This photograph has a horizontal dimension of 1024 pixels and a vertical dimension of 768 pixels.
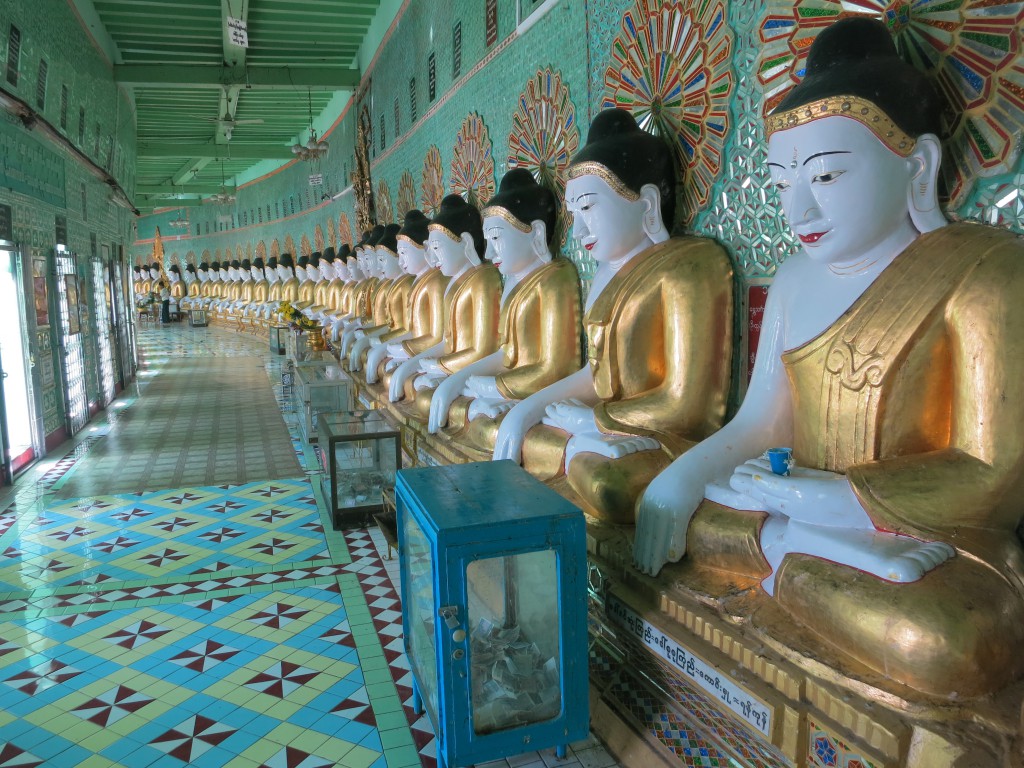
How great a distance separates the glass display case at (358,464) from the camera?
4426 millimetres

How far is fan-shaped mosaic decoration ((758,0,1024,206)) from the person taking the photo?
200cm

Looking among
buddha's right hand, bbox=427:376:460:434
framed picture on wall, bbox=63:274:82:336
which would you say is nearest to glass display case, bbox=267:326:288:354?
framed picture on wall, bbox=63:274:82:336

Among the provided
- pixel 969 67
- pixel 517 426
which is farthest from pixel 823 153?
pixel 517 426

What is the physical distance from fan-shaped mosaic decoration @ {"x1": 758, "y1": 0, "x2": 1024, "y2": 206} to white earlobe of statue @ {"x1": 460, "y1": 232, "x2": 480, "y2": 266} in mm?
3279

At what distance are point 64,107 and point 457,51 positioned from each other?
4.34m

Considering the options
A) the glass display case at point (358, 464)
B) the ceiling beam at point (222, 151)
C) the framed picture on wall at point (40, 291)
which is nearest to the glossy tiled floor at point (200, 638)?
the glass display case at point (358, 464)

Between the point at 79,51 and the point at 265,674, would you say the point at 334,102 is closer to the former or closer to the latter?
the point at 79,51

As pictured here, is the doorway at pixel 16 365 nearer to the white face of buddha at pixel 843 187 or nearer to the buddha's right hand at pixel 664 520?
Result: the buddha's right hand at pixel 664 520

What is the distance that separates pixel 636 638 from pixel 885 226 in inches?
54.5

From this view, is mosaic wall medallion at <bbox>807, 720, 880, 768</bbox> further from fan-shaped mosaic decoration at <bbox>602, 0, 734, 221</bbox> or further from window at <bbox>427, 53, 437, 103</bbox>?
window at <bbox>427, 53, 437, 103</bbox>

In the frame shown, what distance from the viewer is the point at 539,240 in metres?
4.40

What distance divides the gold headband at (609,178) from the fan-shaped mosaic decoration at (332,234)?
456 inches

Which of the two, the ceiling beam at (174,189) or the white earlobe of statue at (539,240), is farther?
the ceiling beam at (174,189)

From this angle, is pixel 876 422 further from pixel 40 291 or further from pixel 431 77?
pixel 40 291
